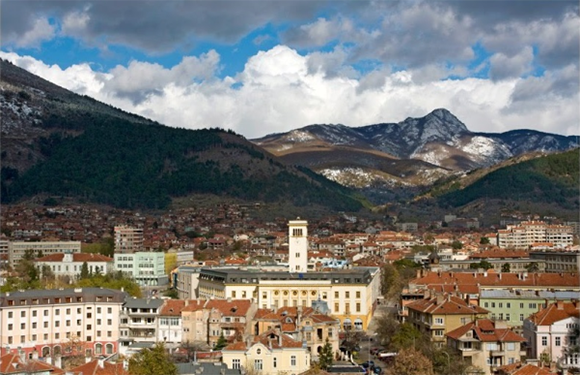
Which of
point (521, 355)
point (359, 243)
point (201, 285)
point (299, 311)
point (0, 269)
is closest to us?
point (521, 355)

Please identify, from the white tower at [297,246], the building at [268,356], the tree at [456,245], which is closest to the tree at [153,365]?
the building at [268,356]

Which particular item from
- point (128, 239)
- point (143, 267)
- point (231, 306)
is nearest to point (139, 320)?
point (231, 306)

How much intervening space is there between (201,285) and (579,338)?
1551 inches

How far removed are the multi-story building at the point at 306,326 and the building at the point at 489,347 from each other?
862 centimetres

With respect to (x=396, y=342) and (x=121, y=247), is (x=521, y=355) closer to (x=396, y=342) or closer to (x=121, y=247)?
(x=396, y=342)

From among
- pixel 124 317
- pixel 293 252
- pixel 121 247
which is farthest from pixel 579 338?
pixel 121 247

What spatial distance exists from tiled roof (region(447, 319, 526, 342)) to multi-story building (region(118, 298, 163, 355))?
61.0 ft

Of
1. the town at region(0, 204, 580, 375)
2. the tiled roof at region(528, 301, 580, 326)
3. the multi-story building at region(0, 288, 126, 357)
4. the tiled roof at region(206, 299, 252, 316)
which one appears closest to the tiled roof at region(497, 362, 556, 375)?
the town at region(0, 204, 580, 375)

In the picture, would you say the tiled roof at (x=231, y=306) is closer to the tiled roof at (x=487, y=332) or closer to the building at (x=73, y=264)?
the tiled roof at (x=487, y=332)

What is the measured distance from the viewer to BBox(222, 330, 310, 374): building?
50.6 meters

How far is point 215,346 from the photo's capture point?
59281 mm

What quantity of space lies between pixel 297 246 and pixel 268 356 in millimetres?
35996

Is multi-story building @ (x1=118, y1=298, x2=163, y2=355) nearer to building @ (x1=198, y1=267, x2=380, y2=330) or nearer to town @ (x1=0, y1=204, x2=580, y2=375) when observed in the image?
town @ (x1=0, y1=204, x2=580, y2=375)

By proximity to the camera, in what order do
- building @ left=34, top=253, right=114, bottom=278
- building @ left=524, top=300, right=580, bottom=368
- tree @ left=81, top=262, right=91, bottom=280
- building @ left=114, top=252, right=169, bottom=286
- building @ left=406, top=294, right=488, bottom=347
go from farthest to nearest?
building @ left=114, top=252, right=169, bottom=286 → building @ left=34, top=253, right=114, bottom=278 → tree @ left=81, top=262, right=91, bottom=280 → building @ left=406, top=294, right=488, bottom=347 → building @ left=524, top=300, right=580, bottom=368
